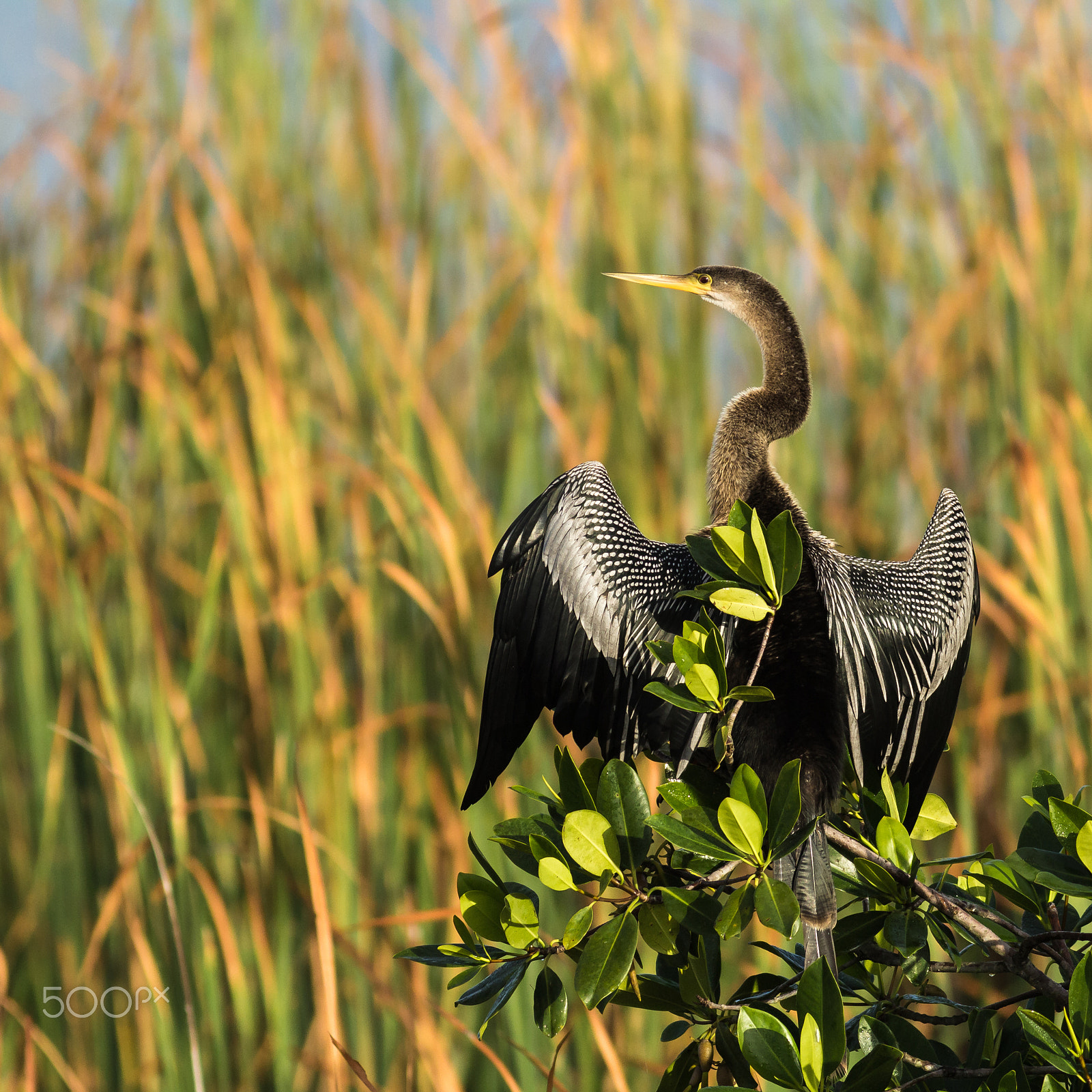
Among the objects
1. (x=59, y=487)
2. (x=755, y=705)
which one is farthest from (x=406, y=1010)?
(x=59, y=487)

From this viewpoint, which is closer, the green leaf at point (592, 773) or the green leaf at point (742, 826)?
the green leaf at point (742, 826)

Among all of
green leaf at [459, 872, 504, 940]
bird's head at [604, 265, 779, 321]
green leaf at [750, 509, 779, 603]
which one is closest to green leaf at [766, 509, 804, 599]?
green leaf at [750, 509, 779, 603]

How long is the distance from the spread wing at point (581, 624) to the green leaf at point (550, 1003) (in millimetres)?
220

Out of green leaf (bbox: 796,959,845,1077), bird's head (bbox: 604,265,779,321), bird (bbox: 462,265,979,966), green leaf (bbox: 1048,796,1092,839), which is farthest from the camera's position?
bird's head (bbox: 604,265,779,321)

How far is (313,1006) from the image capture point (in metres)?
1.75

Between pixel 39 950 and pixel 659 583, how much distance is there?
1.29 m

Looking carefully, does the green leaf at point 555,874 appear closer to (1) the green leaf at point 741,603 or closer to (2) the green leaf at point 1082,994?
(1) the green leaf at point 741,603

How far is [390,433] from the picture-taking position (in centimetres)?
185

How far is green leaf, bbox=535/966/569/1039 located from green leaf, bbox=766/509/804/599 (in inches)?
13.9

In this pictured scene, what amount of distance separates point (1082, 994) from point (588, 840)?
0.35 m

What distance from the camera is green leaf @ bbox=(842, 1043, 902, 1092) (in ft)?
2.33

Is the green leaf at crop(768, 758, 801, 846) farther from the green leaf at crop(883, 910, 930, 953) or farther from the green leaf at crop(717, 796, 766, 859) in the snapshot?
the green leaf at crop(883, 910, 930, 953)

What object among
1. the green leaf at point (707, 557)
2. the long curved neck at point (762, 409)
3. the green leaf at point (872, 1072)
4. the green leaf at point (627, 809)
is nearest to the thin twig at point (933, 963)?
the green leaf at point (872, 1072)

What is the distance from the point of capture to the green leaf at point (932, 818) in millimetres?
990
